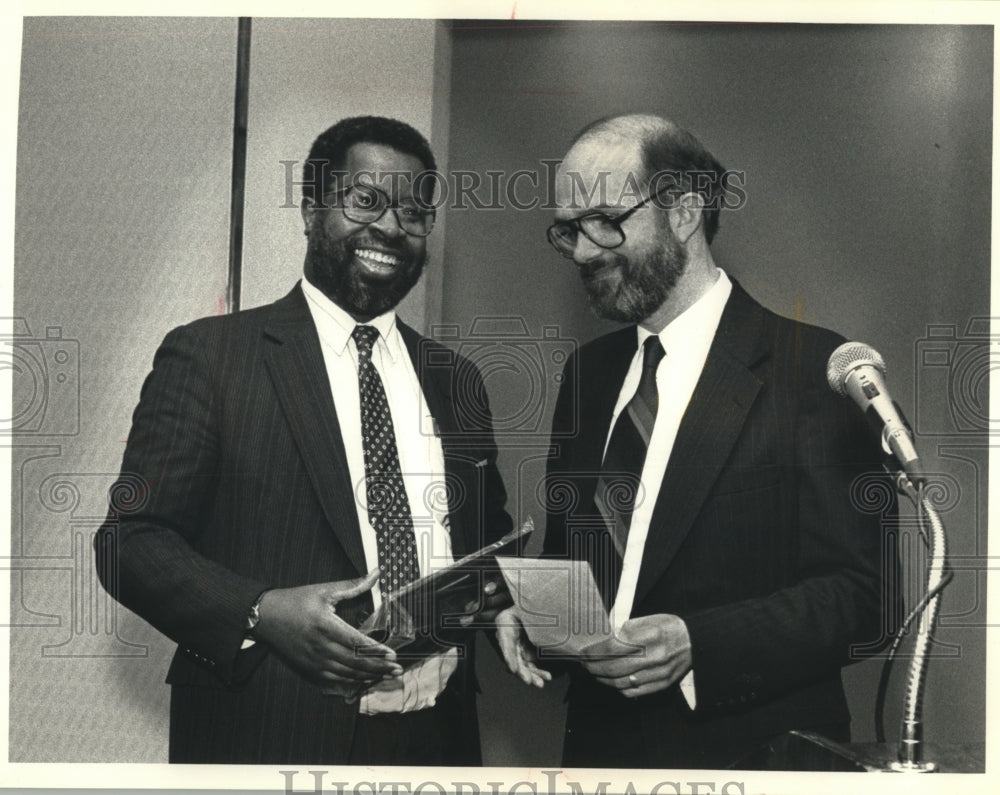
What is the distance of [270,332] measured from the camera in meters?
2.81

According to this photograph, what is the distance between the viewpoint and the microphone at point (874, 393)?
9.02 ft

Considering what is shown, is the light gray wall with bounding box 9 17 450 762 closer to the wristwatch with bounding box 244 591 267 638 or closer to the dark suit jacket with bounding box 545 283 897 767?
the wristwatch with bounding box 244 591 267 638

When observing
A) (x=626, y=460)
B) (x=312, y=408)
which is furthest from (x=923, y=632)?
(x=312, y=408)

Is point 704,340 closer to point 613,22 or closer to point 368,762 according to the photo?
point 613,22

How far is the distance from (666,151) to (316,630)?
1.44m

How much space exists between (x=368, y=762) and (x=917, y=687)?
Result: 134 cm

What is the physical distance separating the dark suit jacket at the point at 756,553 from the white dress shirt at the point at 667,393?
24mm

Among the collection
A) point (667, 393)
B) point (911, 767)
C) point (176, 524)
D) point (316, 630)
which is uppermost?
point (667, 393)

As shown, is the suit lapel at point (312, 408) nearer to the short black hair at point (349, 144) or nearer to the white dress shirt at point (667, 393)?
the short black hair at point (349, 144)

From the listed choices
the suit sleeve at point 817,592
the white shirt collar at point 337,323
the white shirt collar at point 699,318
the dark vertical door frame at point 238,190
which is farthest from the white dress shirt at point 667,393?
the dark vertical door frame at point 238,190

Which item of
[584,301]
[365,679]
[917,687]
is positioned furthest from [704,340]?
[365,679]

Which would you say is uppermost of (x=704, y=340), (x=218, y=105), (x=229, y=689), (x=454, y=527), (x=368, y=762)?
(x=218, y=105)

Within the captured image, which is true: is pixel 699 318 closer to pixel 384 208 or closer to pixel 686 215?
pixel 686 215

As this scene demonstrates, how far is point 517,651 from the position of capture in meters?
2.78
